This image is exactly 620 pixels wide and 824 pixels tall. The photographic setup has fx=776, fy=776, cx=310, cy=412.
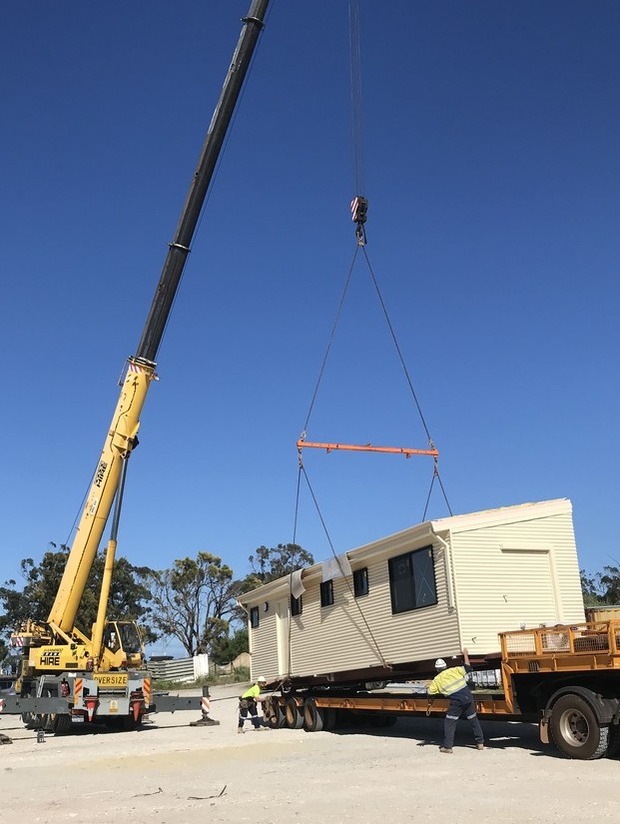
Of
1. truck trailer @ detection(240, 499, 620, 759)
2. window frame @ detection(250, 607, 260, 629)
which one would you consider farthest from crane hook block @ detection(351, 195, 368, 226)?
window frame @ detection(250, 607, 260, 629)

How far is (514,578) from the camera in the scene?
13.9m

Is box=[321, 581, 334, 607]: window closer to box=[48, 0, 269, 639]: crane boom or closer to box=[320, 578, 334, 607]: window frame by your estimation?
box=[320, 578, 334, 607]: window frame

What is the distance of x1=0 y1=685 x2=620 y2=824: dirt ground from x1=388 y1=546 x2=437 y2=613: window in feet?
7.97

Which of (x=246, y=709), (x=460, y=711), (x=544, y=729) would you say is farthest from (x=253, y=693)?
(x=544, y=729)

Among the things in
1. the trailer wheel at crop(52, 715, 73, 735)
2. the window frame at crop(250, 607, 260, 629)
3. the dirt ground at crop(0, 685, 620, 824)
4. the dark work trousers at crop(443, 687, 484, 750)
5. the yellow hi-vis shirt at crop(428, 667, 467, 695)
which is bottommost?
the dirt ground at crop(0, 685, 620, 824)

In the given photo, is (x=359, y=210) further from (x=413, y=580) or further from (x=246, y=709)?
(x=246, y=709)

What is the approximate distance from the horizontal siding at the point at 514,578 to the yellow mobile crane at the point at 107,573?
913 cm

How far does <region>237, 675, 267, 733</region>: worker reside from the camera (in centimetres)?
1831

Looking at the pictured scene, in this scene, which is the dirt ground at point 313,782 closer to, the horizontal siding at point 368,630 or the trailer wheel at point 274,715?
the horizontal siding at point 368,630

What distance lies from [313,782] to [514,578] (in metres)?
5.70

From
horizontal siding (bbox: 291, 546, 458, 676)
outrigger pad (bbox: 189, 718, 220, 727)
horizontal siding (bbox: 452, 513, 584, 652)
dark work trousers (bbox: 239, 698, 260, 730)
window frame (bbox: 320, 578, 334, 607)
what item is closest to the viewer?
horizontal siding (bbox: 452, 513, 584, 652)

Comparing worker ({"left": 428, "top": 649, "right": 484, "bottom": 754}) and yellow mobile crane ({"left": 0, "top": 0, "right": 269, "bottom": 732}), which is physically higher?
yellow mobile crane ({"left": 0, "top": 0, "right": 269, "bottom": 732})

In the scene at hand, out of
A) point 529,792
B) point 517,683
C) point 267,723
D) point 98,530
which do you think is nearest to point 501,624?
point 517,683

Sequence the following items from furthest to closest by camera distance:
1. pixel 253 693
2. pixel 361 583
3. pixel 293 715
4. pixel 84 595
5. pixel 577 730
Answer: pixel 84 595 → pixel 253 693 → pixel 293 715 → pixel 361 583 → pixel 577 730
